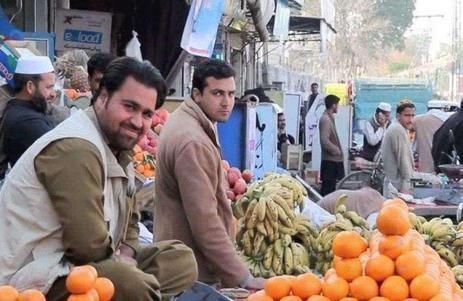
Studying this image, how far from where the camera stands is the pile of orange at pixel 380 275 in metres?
3.15

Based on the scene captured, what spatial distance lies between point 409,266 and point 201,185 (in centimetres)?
153

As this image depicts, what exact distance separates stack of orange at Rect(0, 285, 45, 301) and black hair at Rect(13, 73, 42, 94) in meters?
3.02

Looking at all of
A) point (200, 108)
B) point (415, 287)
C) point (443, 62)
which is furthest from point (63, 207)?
point (443, 62)

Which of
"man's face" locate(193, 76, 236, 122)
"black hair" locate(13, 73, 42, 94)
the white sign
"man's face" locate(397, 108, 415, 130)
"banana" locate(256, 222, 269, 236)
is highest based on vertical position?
the white sign

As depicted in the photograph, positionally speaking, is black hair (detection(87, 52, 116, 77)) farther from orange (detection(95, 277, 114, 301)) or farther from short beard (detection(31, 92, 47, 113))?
orange (detection(95, 277, 114, 301))

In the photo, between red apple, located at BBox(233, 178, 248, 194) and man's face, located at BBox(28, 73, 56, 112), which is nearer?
man's face, located at BBox(28, 73, 56, 112)

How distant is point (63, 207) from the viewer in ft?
10.2

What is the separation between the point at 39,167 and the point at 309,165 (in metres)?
14.5

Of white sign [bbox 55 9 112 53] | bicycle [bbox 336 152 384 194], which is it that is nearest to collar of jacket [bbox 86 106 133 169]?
white sign [bbox 55 9 112 53]

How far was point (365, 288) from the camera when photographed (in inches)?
125

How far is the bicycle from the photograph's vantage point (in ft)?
43.6

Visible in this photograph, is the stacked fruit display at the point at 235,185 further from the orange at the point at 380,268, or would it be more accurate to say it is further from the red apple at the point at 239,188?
the orange at the point at 380,268

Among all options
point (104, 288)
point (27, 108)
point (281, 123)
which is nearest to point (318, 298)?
point (104, 288)

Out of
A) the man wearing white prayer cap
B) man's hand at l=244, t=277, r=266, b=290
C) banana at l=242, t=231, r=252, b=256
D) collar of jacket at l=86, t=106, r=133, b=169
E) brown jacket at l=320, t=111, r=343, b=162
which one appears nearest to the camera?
collar of jacket at l=86, t=106, r=133, b=169
